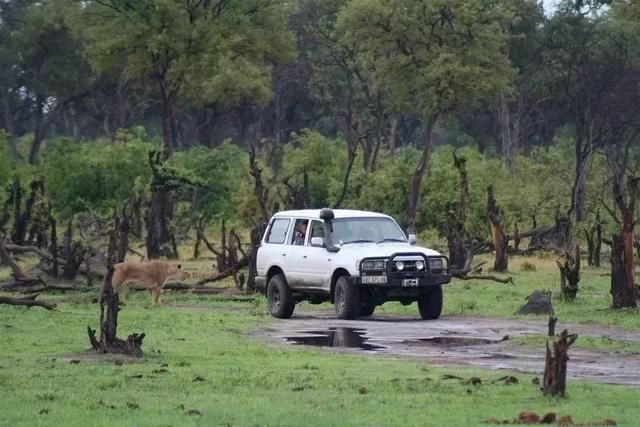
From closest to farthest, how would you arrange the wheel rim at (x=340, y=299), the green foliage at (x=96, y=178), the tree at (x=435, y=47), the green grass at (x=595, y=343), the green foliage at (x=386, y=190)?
the green grass at (x=595, y=343)
the wheel rim at (x=340, y=299)
the green foliage at (x=96, y=178)
the green foliage at (x=386, y=190)
the tree at (x=435, y=47)

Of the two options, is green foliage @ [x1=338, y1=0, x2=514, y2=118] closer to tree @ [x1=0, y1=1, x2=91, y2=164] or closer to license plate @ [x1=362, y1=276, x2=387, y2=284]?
tree @ [x1=0, y1=1, x2=91, y2=164]

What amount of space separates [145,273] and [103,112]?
185 feet

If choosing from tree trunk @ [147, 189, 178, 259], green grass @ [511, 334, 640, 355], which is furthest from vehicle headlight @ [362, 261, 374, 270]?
tree trunk @ [147, 189, 178, 259]

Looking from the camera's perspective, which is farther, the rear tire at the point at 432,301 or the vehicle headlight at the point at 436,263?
the rear tire at the point at 432,301

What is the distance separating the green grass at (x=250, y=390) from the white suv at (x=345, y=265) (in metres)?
3.98

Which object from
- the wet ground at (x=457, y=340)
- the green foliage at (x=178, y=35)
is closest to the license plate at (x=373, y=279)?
the wet ground at (x=457, y=340)

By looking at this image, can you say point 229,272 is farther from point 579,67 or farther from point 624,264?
point 579,67

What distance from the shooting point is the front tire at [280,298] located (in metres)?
26.0

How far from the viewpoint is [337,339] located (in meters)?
21.7

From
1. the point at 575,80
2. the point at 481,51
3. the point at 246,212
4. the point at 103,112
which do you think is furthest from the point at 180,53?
the point at 103,112

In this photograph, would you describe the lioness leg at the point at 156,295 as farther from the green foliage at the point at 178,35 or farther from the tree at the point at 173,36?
the green foliage at the point at 178,35

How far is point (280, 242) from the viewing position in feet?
87.6

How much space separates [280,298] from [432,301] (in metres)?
2.63

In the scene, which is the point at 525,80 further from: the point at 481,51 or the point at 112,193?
the point at 112,193
